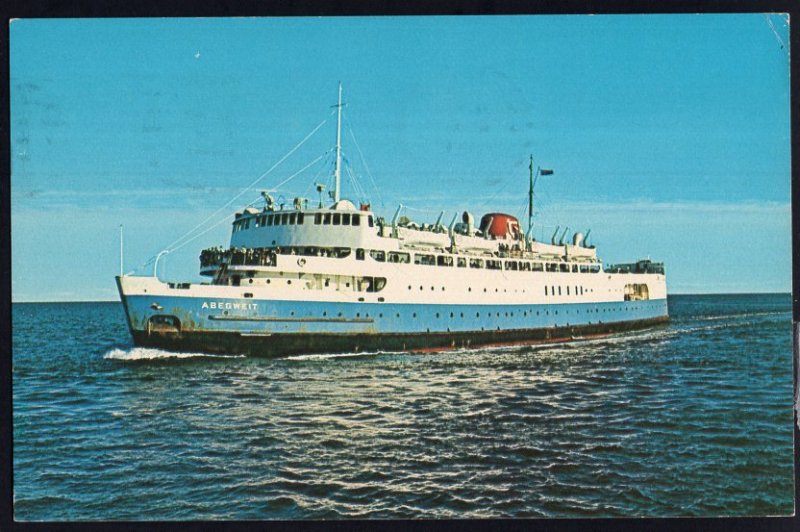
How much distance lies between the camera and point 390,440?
13148 mm

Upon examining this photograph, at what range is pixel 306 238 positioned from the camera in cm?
2375

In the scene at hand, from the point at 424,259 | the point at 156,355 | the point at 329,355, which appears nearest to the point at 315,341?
the point at 329,355

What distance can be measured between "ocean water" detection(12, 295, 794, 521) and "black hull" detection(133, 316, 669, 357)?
363mm

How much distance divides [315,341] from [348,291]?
2170 mm

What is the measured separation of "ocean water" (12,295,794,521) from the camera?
10.6m

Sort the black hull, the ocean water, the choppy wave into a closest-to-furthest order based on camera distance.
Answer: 1. the ocean water
2. the black hull
3. the choppy wave

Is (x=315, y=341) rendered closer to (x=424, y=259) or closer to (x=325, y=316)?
(x=325, y=316)

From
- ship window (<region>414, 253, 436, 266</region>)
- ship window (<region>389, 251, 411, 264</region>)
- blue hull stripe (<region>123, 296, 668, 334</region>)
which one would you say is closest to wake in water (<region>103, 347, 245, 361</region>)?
blue hull stripe (<region>123, 296, 668, 334</region>)

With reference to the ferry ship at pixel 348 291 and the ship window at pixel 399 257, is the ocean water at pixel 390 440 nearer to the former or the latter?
the ferry ship at pixel 348 291

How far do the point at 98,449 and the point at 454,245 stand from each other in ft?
58.4

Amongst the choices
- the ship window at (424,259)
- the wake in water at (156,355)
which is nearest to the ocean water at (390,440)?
the wake in water at (156,355)

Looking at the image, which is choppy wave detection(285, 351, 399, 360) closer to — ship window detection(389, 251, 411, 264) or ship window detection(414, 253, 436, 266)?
ship window detection(389, 251, 411, 264)

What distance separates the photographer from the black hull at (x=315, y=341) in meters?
20.5

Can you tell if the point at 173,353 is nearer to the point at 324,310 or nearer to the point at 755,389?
the point at 324,310
